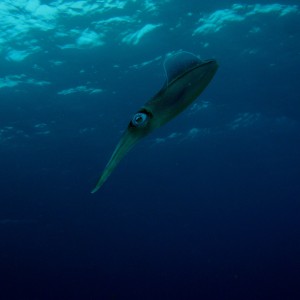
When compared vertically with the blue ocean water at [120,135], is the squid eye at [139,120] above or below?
above

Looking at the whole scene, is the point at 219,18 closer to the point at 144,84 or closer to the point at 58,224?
the point at 144,84

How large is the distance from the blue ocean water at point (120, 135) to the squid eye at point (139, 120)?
2.94 feet

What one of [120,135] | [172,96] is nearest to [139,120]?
[172,96]

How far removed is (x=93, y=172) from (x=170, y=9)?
1527 cm

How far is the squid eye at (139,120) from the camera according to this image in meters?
0.86

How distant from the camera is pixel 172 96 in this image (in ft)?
2.71

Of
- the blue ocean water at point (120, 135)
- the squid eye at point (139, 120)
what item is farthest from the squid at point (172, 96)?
the blue ocean water at point (120, 135)

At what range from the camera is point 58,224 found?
3494 centimetres

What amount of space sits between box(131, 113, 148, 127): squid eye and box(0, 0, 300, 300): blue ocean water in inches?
35.2

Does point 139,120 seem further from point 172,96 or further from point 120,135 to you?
point 120,135

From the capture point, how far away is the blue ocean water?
1411cm

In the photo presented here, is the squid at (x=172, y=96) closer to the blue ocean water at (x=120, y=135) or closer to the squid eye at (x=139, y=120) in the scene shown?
the squid eye at (x=139, y=120)

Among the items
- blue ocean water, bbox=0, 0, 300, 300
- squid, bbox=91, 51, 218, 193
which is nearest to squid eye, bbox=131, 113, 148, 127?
squid, bbox=91, 51, 218, 193

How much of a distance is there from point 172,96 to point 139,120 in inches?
4.3
